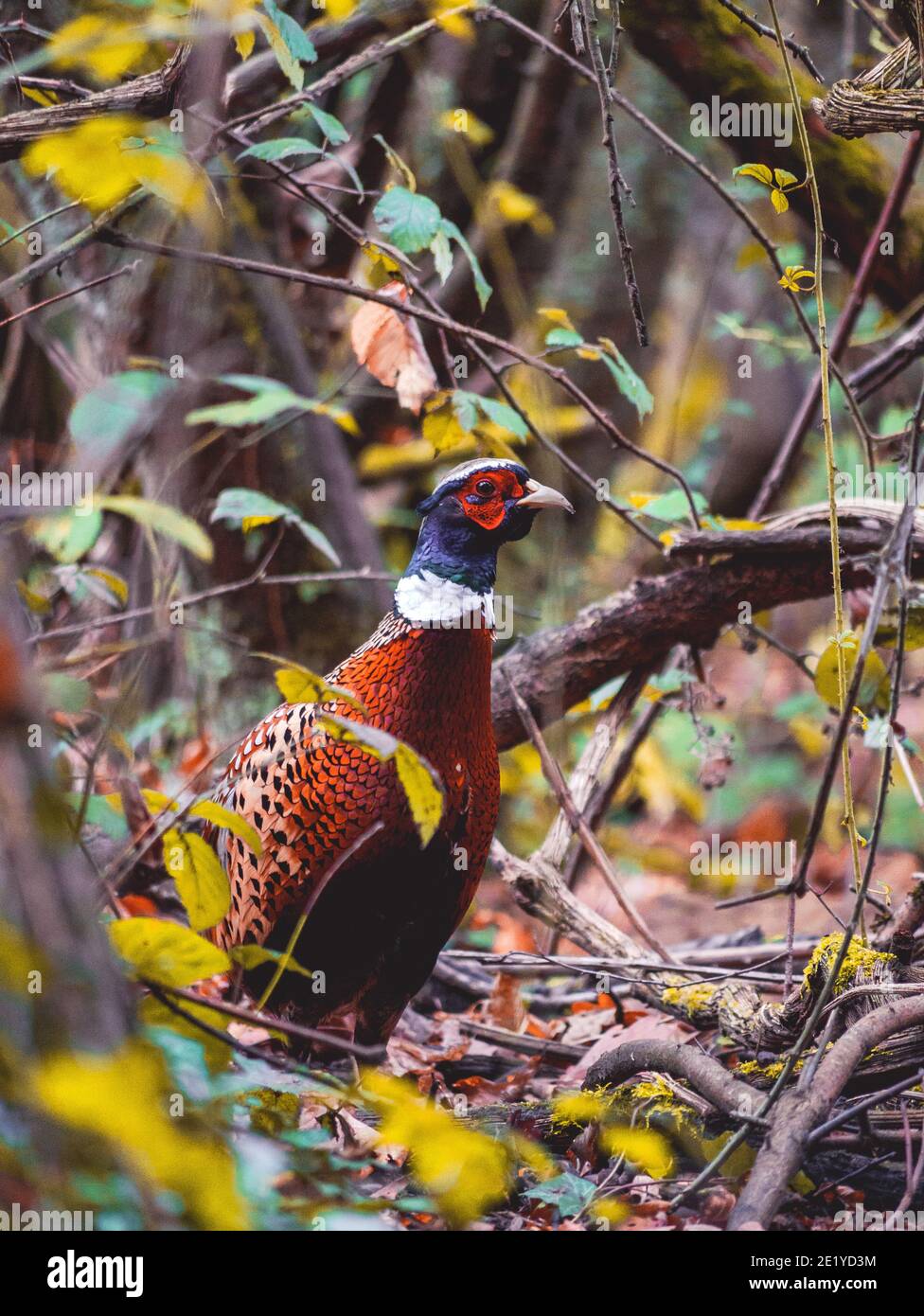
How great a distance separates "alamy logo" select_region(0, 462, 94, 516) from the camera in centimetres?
369

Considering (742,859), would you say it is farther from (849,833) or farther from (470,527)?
(470,527)

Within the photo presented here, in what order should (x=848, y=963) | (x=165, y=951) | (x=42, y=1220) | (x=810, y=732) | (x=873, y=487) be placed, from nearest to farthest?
(x=42, y=1220) < (x=165, y=951) < (x=848, y=963) < (x=873, y=487) < (x=810, y=732)

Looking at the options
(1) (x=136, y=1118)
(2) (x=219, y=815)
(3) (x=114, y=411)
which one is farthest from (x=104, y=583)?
(1) (x=136, y=1118)

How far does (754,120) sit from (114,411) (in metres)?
2.21

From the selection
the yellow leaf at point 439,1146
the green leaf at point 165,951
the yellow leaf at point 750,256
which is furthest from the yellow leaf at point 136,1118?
the yellow leaf at point 750,256

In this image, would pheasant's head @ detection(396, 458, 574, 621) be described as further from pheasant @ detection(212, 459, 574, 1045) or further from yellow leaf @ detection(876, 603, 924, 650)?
yellow leaf @ detection(876, 603, 924, 650)

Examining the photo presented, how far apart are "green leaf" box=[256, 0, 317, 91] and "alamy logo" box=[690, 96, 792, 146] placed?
5.11ft

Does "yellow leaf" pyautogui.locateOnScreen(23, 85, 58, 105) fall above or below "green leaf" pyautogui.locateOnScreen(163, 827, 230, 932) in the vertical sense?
above

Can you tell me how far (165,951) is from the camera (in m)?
1.70

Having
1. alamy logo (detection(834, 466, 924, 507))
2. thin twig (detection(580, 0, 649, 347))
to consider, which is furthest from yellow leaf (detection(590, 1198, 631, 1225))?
alamy logo (detection(834, 466, 924, 507))

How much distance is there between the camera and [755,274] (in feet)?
27.2

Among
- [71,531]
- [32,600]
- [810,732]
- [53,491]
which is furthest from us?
[810,732]
